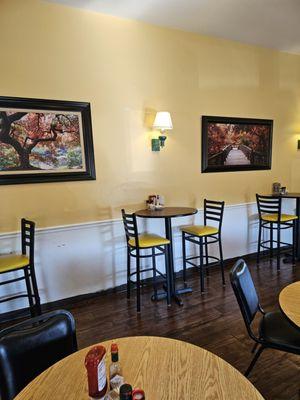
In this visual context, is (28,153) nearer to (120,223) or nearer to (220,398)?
(120,223)

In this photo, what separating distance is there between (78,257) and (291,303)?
232cm

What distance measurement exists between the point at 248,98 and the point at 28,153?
321 cm

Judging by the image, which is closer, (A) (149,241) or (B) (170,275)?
(A) (149,241)

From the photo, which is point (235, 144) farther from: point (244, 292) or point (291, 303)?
point (291, 303)

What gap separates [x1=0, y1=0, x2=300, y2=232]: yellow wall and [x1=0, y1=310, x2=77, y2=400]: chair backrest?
1.88 m

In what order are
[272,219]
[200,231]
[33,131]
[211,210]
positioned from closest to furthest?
[33,131] < [200,231] < [211,210] < [272,219]

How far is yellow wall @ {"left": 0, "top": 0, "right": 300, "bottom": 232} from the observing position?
274 cm

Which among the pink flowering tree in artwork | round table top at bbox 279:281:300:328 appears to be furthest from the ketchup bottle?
the pink flowering tree in artwork

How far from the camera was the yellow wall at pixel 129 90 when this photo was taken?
2.74 meters

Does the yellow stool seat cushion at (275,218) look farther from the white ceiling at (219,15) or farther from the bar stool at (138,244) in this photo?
the white ceiling at (219,15)

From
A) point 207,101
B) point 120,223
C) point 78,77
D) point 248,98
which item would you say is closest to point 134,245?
point 120,223

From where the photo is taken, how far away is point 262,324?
178 centimetres

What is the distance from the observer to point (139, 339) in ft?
3.98

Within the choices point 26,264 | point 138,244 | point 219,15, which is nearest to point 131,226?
point 138,244
